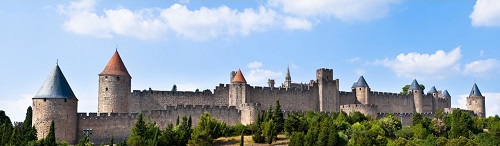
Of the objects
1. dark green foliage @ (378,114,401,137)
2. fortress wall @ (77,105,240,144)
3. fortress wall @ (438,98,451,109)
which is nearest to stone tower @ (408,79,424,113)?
fortress wall @ (438,98,451,109)

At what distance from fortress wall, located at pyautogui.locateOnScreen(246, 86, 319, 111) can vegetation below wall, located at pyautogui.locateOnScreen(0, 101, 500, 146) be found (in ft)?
15.0

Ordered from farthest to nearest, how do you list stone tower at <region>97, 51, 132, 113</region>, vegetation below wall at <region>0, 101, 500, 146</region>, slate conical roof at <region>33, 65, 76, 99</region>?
stone tower at <region>97, 51, 132, 113</region>, slate conical roof at <region>33, 65, 76, 99</region>, vegetation below wall at <region>0, 101, 500, 146</region>

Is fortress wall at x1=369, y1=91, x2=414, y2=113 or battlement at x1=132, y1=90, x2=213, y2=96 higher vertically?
battlement at x1=132, y1=90, x2=213, y2=96

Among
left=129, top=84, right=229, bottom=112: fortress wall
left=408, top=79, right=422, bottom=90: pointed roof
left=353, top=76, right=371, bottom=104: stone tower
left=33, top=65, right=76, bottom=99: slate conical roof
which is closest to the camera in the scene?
left=33, top=65, right=76, bottom=99: slate conical roof

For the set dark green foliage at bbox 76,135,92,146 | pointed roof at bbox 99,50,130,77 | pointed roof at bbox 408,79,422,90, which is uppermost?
pointed roof at bbox 99,50,130,77

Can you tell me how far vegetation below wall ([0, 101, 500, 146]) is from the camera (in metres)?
41.6

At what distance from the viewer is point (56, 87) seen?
43469 mm

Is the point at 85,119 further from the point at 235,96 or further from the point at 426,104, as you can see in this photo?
the point at 426,104

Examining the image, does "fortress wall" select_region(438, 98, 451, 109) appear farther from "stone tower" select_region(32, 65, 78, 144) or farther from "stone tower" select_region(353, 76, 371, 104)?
"stone tower" select_region(32, 65, 78, 144)

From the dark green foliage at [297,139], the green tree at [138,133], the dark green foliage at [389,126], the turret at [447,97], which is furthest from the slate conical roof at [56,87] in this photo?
the turret at [447,97]

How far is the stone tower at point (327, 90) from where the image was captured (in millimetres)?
57625

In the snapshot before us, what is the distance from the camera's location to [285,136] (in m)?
46.5

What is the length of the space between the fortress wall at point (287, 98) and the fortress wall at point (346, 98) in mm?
2922

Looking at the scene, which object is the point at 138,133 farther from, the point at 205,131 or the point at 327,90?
the point at 327,90
